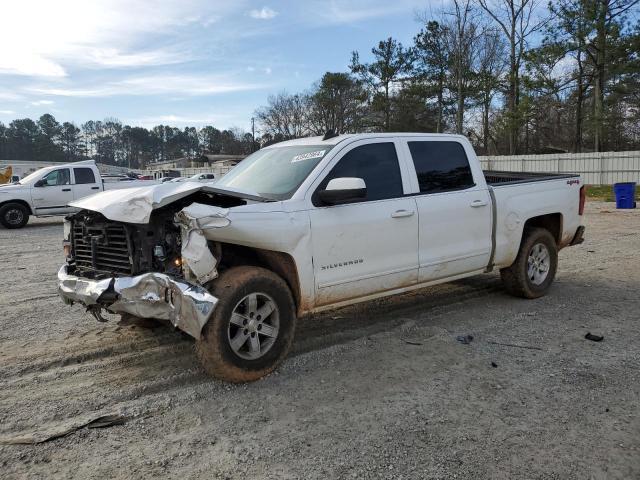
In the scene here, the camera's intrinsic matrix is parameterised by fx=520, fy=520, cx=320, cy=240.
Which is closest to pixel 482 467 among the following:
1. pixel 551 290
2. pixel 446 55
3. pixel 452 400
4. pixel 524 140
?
pixel 452 400

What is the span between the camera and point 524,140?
47875 millimetres

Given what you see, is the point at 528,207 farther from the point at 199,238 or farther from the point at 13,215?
the point at 13,215

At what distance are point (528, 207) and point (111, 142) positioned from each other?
392 ft

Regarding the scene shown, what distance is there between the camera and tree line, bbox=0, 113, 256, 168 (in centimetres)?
9575

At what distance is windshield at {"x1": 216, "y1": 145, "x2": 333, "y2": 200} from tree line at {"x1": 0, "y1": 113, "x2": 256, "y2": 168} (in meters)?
80.3

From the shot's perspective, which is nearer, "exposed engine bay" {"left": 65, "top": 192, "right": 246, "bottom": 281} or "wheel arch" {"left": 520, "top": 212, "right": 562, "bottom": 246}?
"exposed engine bay" {"left": 65, "top": 192, "right": 246, "bottom": 281}

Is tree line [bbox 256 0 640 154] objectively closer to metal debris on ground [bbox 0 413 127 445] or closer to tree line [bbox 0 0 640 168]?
tree line [bbox 0 0 640 168]

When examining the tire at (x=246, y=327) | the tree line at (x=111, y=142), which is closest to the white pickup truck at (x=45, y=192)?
the tire at (x=246, y=327)

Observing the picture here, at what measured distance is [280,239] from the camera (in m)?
4.06

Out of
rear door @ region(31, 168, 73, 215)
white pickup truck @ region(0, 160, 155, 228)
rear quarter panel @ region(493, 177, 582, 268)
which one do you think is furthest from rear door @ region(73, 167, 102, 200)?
rear quarter panel @ region(493, 177, 582, 268)

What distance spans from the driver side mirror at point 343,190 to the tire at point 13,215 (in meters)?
15.1

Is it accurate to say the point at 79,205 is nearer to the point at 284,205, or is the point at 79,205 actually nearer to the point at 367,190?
the point at 284,205

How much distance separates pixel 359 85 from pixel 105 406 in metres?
51.1

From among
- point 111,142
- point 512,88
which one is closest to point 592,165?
point 512,88
